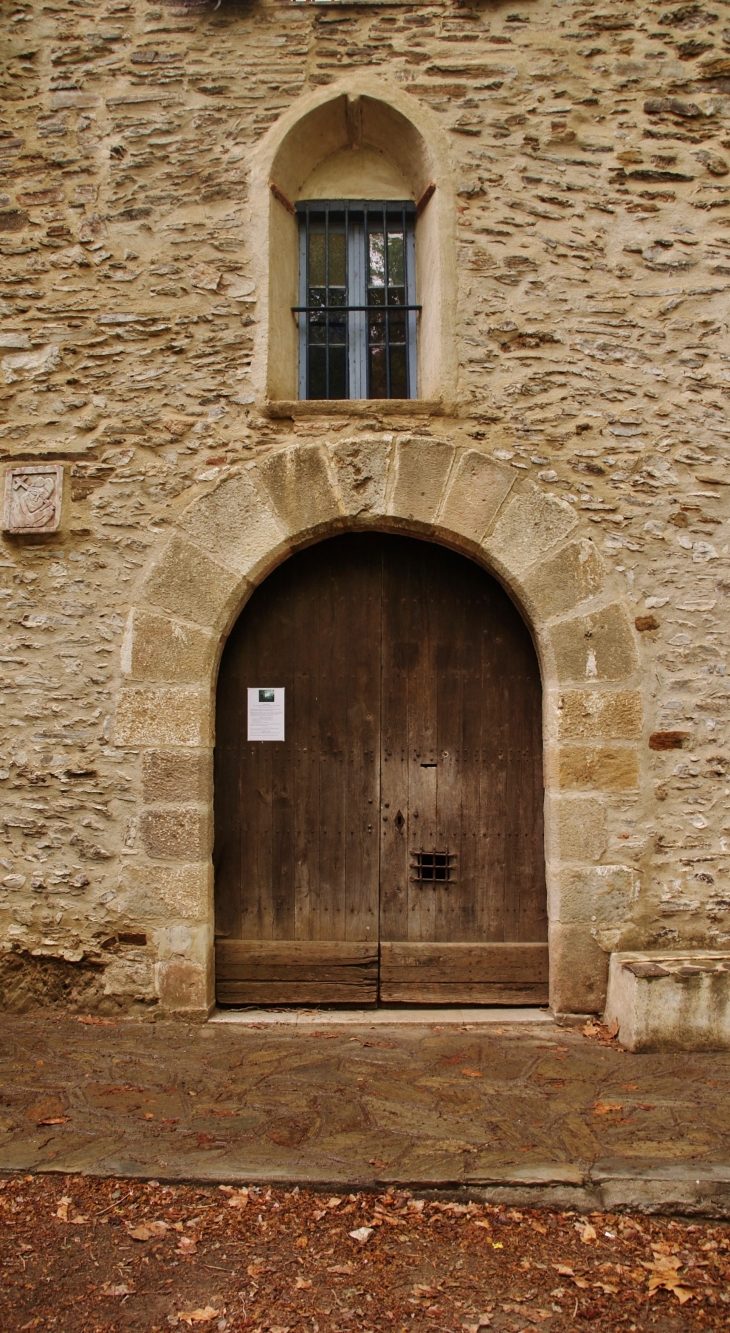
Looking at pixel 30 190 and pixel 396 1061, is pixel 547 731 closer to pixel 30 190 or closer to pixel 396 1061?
pixel 396 1061

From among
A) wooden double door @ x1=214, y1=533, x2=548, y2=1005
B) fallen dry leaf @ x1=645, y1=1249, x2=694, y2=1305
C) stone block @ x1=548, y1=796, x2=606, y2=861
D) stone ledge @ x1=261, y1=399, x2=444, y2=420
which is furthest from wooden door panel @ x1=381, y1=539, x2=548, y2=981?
fallen dry leaf @ x1=645, y1=1249, x2=694, y2=1305

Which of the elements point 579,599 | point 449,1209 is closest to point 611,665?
point 579,599

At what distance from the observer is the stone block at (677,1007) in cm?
361

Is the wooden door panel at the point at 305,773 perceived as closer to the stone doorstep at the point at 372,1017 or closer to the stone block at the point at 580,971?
the stone doorstep at the point at 372,1017

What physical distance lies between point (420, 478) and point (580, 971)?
2389 millimetres

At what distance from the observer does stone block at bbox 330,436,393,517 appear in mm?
4055

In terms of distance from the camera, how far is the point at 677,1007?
362 centimetres

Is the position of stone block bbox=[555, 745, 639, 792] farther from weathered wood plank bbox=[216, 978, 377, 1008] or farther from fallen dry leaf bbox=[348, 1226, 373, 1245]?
fallen dry leaf bbox=[348, 1226, 373, 1245]

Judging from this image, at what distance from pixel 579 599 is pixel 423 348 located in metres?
1.55

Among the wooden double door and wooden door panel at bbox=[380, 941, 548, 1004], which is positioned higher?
the wooden double door

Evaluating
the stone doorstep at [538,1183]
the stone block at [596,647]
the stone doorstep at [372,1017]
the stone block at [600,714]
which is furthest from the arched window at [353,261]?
the stone doorstep at [538,1183]

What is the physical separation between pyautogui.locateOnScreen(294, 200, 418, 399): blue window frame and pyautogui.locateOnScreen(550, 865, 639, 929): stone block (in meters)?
2.58

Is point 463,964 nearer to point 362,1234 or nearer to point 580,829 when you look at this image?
point 580,829

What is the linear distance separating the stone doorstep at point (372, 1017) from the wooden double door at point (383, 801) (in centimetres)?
6
